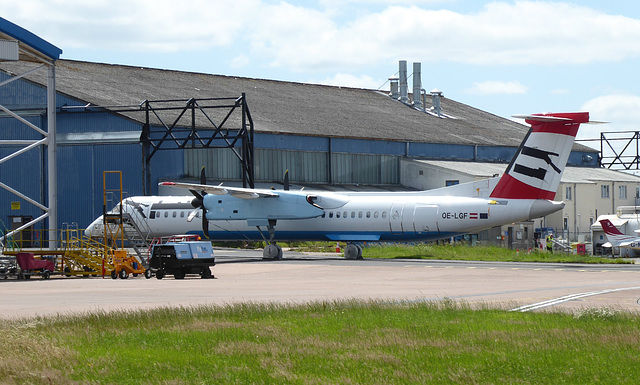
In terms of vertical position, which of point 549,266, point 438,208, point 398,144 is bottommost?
point 549,266

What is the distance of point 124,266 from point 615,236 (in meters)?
34.1

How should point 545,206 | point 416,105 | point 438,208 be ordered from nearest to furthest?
point 545,206 → point 438,208 → point 416,105

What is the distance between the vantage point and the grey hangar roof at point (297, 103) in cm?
7294

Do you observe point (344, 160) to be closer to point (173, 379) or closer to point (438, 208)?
point (438, 208)

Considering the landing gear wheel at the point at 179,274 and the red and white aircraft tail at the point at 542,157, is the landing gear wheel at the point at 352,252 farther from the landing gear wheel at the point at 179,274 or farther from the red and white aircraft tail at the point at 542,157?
the landing gear wheel at the point at 179,274

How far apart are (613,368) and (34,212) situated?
60247 millimetres

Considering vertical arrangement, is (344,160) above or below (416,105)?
below

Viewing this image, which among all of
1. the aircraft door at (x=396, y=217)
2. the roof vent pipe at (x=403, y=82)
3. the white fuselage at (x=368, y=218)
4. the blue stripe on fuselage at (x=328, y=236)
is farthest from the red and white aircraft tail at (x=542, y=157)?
the roof vent pipe at (x=403, y=82)

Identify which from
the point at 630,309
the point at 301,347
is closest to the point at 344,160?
the point at 630,309

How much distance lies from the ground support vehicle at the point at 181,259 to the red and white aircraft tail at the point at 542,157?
49.9 feet

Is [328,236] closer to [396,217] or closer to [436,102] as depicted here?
[396,217]

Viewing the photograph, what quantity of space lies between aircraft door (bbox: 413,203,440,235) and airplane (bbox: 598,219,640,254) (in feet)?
59.6

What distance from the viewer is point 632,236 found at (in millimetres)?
60125

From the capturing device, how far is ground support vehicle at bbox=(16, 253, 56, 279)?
123 ft
